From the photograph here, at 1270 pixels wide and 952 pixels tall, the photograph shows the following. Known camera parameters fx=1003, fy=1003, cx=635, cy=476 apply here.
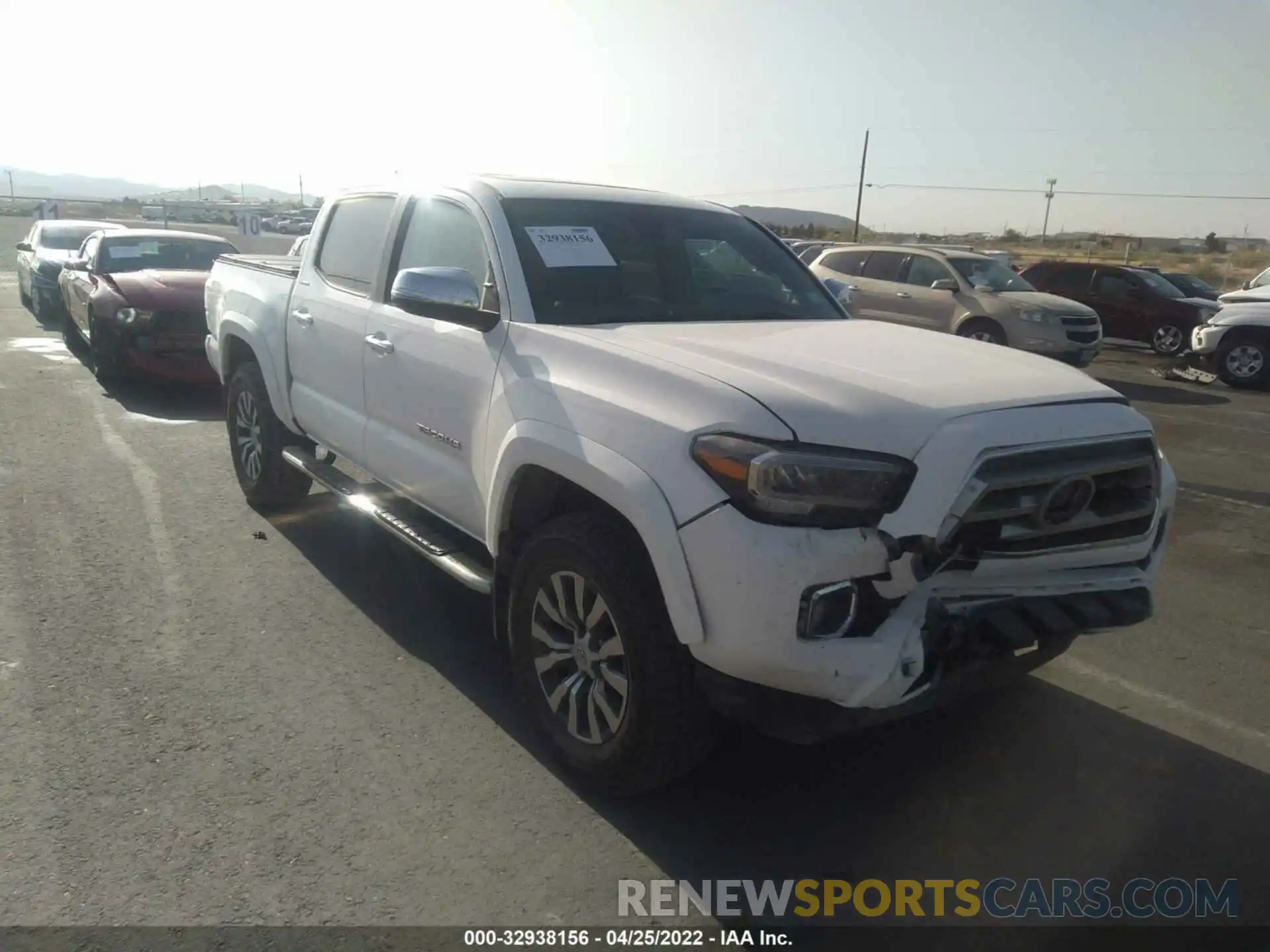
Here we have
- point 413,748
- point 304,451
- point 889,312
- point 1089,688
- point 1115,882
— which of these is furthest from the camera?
point 889,312

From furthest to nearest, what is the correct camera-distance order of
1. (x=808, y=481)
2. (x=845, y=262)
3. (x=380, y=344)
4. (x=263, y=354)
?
1. (x=845, y=262)
2. (x=263, y=354)
3. (x=380, y=344)
4. (x=808, y=481)

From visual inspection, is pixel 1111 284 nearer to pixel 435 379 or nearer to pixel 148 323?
pixel 148 323

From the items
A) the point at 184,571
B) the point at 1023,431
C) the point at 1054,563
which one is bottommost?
the point at 184,571

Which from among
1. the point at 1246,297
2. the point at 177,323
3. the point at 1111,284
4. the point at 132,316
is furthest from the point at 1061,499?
the point at 1111,284

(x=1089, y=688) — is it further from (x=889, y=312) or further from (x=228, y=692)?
(x=889, y=312)

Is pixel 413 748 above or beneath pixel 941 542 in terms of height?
beneath

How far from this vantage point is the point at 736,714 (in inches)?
111

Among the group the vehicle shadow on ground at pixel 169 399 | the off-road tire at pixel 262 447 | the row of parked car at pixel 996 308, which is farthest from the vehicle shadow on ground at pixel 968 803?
the row of parked car at pixel 996 308

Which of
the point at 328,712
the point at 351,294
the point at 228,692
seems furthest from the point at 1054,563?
the point at 351,294

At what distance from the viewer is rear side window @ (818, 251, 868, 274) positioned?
632 inches

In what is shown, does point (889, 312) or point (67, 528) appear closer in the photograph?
point (67, 528)

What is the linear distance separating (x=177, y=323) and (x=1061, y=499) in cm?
878

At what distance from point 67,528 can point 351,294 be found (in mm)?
2422

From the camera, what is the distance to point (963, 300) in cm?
1484
